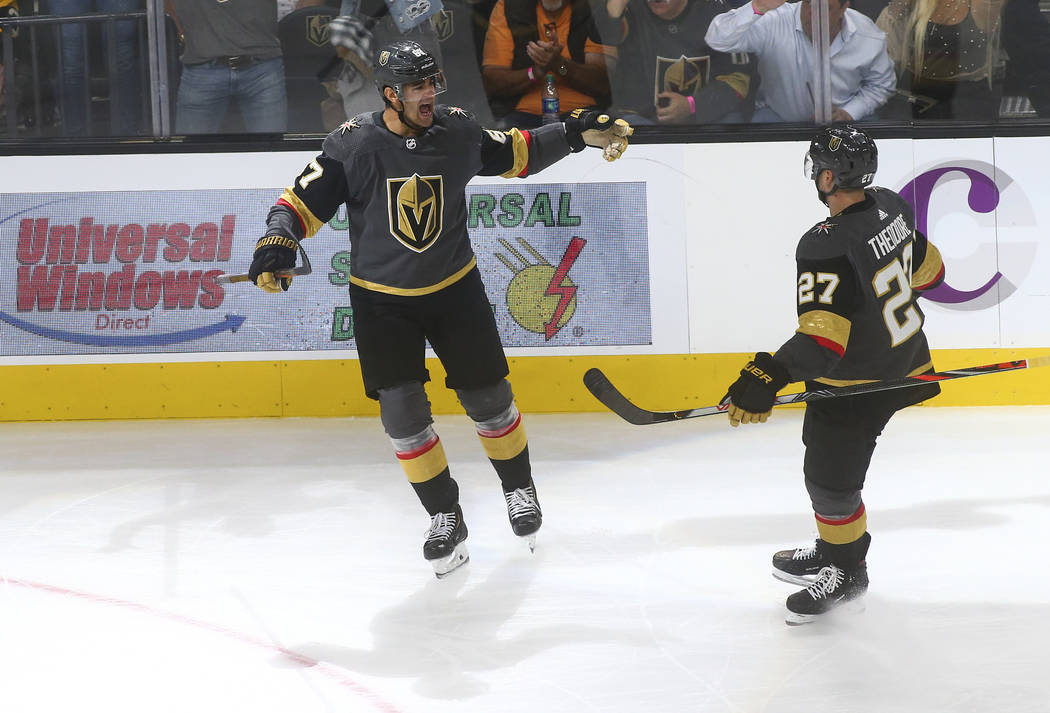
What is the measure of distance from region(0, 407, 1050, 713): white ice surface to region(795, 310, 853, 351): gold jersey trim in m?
0.68

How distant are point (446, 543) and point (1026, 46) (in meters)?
3.70

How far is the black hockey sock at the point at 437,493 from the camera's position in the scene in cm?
299

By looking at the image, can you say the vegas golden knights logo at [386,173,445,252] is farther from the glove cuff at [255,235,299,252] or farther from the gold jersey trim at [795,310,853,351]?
the gold jersey trim at [795,310,853,351]

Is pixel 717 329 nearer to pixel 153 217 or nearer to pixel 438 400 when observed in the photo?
pixel 438 400

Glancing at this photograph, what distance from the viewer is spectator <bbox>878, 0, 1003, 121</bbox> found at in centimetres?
489

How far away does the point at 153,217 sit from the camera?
16.0 ft

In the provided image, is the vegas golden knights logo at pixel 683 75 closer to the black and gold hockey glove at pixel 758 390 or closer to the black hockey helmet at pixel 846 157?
the black hockey helmet at pixel 846 157

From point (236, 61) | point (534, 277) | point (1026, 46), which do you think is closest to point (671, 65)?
point (534, 277)

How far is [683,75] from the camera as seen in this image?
4.97m

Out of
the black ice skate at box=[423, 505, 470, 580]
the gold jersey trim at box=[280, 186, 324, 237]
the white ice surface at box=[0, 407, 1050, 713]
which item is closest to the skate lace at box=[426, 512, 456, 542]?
the black ice skate at box=[423, 505, 470, 580]

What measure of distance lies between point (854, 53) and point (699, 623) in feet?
10.6

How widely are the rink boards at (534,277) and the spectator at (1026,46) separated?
316mm

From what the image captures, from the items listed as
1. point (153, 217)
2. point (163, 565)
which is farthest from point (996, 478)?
A: point (153, 217)

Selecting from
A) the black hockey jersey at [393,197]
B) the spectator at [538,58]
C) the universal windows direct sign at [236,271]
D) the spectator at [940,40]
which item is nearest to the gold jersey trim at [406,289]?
the black hockey jersey at [393,197]
